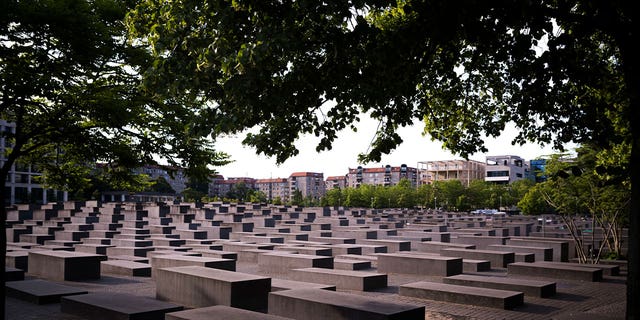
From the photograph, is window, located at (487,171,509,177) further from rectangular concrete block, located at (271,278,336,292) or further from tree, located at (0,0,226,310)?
tree, located at (0,0,226,310)

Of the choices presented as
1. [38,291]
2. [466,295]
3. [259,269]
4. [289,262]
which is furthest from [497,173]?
[38,291]

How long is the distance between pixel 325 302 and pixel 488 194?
112935 millimetres

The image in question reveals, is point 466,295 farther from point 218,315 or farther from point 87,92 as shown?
point 87,92

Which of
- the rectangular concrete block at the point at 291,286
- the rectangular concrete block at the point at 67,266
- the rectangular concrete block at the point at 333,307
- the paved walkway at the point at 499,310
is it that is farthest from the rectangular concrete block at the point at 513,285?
the rectangular concrete block at the point at 67,266

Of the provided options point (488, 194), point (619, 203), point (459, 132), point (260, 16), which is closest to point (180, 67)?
point (260, 16)

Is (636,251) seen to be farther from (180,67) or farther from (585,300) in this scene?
(585,300)

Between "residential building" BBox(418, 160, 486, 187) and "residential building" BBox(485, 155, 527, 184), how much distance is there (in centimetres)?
658

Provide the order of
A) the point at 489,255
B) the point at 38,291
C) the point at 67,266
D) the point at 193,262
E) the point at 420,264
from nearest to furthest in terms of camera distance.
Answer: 1. the point at 38,291
2. the point at 193,262
3. the point at 67,266
4. the point at 420,264
5. the point at 489,255

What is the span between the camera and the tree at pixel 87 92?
889 centimetres

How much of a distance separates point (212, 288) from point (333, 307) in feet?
11.1

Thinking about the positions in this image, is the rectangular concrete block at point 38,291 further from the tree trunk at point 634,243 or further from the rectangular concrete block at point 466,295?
the tree trunk at point 634,243

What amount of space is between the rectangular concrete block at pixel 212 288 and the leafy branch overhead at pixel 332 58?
4401mm

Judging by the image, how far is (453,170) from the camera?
556 ft

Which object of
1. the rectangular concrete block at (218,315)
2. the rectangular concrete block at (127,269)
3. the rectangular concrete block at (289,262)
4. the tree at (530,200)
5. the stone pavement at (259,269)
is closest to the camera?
the rectangular concrete block at (218,315)
